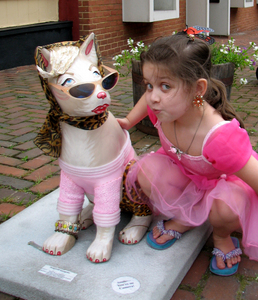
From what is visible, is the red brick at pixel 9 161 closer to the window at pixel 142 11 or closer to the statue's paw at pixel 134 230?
the statue's paw at pixel 134 230

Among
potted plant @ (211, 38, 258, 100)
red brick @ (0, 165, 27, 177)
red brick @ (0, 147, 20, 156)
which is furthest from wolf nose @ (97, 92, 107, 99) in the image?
potted plant @ (211, 38, 258, 100)

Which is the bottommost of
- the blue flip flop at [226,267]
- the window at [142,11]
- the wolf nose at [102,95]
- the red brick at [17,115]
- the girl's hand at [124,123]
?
the blue flip flop at [226,267]

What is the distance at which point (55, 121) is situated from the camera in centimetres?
184

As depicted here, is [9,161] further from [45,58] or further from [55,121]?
[45,58]

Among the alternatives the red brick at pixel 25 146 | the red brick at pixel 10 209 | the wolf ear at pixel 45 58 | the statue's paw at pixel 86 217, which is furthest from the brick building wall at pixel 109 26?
the wolf ear at pixel 45 58

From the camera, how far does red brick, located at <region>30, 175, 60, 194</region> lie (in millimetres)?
2713

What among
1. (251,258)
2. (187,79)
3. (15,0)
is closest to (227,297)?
(251,258)

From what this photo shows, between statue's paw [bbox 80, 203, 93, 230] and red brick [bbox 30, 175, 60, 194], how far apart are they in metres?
0.60

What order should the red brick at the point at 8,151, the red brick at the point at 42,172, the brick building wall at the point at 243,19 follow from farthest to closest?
the brick building wall at the point at 243,19 → the red brick at the point at 8,151 → the red brick at the point at 42,172

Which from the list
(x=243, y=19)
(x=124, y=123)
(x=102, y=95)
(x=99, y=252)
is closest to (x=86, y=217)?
(x=99, y=252)

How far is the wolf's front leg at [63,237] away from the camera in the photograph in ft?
6.21

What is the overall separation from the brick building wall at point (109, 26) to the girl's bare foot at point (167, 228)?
5693mm

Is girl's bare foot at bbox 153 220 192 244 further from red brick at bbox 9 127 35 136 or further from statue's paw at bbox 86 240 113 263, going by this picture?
red brick at bbox 9 127 35 136

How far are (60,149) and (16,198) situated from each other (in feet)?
3.04
